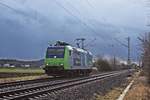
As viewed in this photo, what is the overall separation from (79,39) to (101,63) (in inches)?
741

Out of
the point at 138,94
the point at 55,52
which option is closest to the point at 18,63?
the point at 55,52

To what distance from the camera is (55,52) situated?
4697 centimetres

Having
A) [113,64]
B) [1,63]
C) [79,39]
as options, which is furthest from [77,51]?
[1,63]

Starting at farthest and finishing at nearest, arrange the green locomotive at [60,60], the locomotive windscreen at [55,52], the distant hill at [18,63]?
the distant hill at [18,63], the locomotive windscreen at [55,52], the green locomotive at [60,60]

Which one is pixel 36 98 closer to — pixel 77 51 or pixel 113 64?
pixel 77 51

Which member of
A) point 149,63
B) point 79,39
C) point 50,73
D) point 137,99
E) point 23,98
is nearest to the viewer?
point 23,98

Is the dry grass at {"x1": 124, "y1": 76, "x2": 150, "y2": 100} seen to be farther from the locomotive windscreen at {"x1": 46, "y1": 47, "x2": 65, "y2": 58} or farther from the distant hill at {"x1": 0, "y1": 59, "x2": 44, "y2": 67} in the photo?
the distant hill at {"x1": 0, "y1": 59, "x2": 44, "y2": 67}

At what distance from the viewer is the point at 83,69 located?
5594 cm

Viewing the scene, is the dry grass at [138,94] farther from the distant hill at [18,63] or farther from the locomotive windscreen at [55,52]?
the distant hill at [18,63]

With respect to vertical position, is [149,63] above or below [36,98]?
above

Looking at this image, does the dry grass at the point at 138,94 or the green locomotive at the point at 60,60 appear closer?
the dry grass at the point at 138,94

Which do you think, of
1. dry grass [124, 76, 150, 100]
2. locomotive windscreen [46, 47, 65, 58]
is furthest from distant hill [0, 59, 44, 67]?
dry grass [124, 76, 150, 100]

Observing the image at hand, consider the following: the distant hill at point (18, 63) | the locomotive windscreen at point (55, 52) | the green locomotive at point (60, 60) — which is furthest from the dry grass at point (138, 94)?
the distant hill at point (18, 63)

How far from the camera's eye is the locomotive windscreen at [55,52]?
46.5 m
